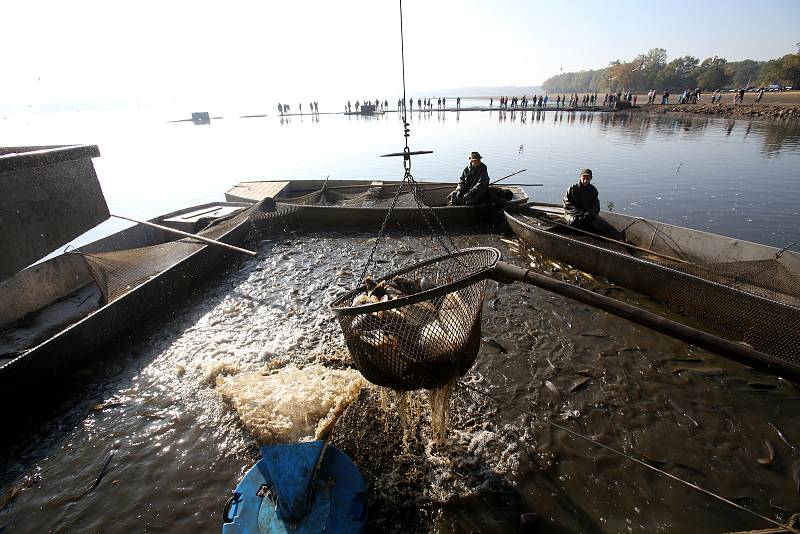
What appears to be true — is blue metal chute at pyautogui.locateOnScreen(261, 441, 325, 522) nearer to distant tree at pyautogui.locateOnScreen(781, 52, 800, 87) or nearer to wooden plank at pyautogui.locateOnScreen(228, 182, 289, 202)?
wooden plank at pyautogui.locateOnScreen(228, 182, 289, 202)

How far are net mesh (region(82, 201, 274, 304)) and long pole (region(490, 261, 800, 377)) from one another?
330 inches

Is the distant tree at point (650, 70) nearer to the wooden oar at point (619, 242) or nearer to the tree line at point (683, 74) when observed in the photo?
the tree line at point (683, 74)

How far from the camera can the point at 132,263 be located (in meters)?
8.23

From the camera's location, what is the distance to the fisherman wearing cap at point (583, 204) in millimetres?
10102

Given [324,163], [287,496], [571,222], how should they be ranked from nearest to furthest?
[287,496] → [571,222] → [324,163]

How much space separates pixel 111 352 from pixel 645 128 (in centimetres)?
4600

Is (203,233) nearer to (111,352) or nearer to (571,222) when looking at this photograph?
(111,352)

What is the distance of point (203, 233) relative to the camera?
10891mm

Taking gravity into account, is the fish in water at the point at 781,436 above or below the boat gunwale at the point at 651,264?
below

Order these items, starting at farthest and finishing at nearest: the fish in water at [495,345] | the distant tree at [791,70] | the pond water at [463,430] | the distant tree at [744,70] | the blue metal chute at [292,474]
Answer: the distant tree at [744,70] → the distant tree at [791,70] → the fish in water at [495,345] → the pond water at [463,430] → the blue metal chute at [292,474]

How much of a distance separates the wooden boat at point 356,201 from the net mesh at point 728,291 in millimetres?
4607

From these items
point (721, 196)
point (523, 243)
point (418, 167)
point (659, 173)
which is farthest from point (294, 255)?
point (659, 173)

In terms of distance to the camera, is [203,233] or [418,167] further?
[418,167]

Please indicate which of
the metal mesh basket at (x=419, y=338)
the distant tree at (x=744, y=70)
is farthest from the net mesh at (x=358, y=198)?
the distant tree at (x=744, y=70)
